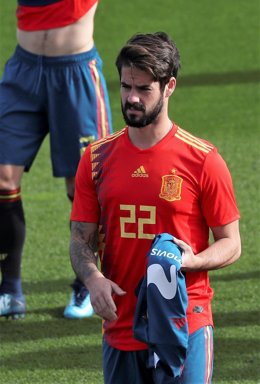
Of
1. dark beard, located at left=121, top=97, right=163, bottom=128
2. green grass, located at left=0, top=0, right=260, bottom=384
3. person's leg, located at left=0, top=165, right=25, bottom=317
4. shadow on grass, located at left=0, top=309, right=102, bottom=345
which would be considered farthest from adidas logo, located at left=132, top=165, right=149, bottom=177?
person's leg, located at left=0, top=165, right=25, bottom=317

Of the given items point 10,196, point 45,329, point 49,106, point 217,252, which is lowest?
point 45,329

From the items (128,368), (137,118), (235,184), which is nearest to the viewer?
(137,118)

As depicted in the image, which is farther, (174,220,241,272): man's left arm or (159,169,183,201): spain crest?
(159,169,183,201): spain crest

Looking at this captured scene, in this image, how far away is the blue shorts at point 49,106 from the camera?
21.7ft

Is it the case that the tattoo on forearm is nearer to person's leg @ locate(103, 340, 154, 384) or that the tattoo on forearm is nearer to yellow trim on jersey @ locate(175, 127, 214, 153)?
person's leg @ locate(103, 340, 154, 384)

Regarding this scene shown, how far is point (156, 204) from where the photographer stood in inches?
167

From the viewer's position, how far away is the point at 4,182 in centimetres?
665

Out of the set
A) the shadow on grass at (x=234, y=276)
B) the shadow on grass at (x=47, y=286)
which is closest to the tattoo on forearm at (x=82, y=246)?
the shadow on grass at (x=47, y=286)

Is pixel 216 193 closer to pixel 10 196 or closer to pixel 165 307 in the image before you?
pixel 165 307

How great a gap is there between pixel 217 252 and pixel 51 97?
2.64 m

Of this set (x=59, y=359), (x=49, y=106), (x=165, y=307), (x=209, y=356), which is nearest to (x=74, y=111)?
(x=49, y=106)

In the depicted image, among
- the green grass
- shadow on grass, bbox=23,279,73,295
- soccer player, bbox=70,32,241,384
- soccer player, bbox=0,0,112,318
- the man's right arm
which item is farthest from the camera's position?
shadow on grass, bbox=23,279,73,295

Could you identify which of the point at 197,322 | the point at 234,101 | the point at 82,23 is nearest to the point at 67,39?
the point at 82,23

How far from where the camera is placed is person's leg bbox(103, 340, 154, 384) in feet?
14.0
